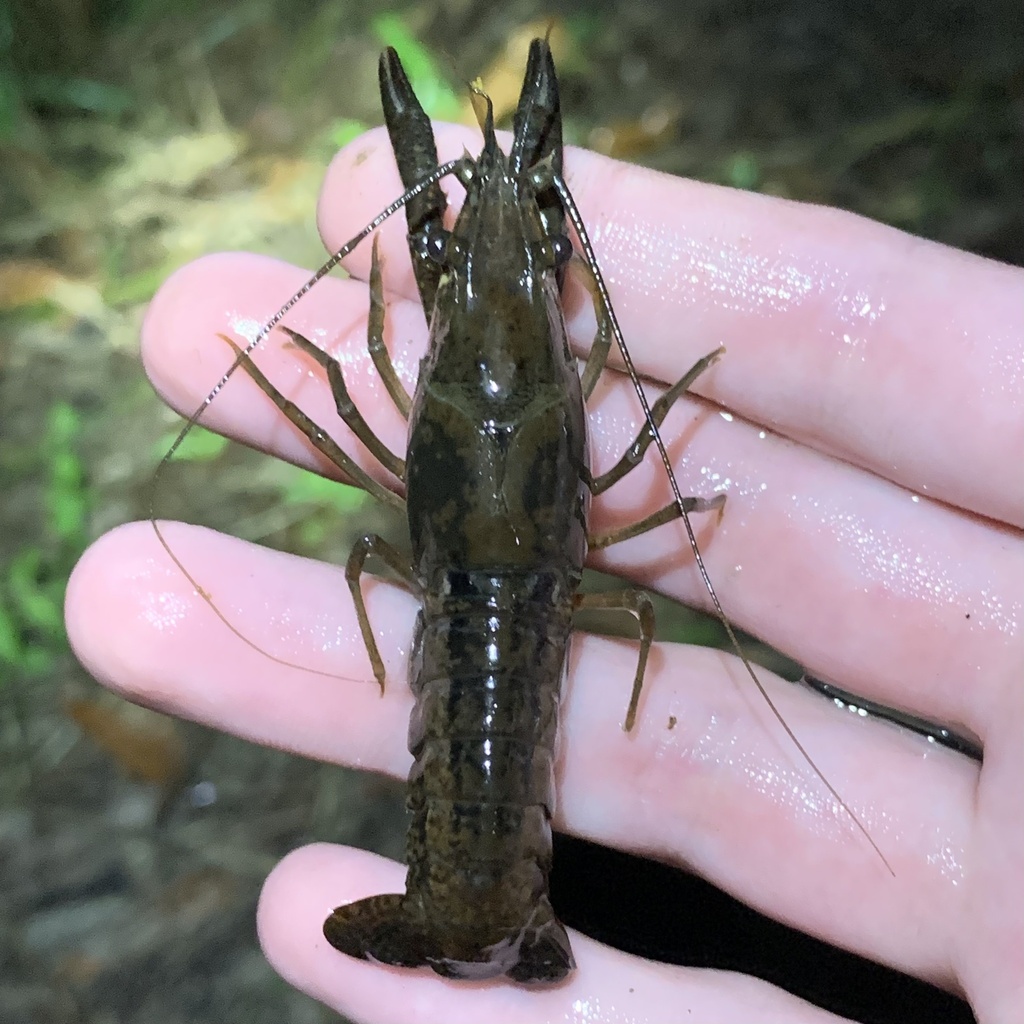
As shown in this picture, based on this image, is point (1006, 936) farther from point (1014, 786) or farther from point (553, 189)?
point (553, 189)

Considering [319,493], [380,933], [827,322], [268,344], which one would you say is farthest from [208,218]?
[380,933]

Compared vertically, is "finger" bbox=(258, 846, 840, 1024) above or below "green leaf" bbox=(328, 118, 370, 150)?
below

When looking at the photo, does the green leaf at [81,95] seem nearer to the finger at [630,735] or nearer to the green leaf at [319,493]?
the green leaf at [319,493]

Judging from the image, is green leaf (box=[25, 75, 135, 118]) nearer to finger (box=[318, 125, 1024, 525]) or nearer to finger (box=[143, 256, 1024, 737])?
finger (box=[143, 256, 1024, 737])

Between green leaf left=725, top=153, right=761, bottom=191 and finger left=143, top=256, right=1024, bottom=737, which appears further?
green leaf left=725, top=153, right=761, bottom=191

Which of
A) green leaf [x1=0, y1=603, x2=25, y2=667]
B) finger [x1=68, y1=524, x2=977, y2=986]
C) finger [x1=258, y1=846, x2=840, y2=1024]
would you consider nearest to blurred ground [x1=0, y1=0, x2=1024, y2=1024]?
green leaf [x1=0, y1=603, x2=25, y2=667]

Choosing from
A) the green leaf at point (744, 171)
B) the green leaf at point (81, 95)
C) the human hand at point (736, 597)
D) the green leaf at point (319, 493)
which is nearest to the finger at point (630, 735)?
the human hand at point (736, 597)

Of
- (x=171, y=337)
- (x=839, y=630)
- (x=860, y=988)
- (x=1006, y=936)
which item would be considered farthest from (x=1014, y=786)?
(x=171, y=337)

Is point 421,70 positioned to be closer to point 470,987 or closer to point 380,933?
point 380,933
